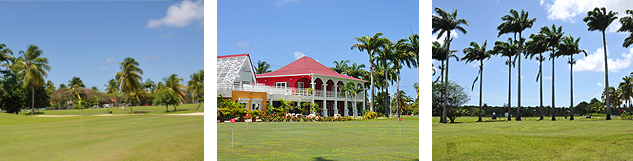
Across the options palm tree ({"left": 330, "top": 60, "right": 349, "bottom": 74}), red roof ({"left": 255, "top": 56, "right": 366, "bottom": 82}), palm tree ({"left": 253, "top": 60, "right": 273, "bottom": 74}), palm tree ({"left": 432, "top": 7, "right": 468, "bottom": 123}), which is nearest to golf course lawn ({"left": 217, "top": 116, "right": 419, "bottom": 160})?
palm tree ({"left": 432, "top": 7, "right": 468, "bottom": 123})

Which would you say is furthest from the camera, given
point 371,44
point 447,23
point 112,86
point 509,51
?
point 371,44

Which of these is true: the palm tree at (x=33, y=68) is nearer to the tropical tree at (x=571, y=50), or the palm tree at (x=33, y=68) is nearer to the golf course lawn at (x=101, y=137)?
the golf course lawn at (x=101, y=137)

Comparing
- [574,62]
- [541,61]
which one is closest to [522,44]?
[541,61]

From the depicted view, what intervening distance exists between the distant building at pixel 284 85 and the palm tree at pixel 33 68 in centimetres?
1044

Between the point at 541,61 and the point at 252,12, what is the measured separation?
13.7 m

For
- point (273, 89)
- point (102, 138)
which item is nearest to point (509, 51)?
point (102, 138)

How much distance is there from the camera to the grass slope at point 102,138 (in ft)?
16.8

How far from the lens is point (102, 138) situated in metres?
5.75

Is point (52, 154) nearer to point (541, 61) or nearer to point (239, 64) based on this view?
point (541, 61)

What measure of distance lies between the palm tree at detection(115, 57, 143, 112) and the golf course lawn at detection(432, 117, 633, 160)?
13.3 ft

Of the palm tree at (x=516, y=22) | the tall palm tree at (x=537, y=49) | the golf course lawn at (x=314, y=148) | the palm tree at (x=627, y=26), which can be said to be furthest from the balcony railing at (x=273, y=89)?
the palm tree at (x=627, y=26)

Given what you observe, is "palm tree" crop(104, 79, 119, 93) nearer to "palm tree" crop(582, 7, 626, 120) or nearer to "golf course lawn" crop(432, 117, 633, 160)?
"golf course lawn" crop(432, 117, 633, 160)

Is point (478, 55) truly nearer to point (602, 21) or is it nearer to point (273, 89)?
point (602, 21)

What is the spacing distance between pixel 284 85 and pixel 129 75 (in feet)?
48.1
